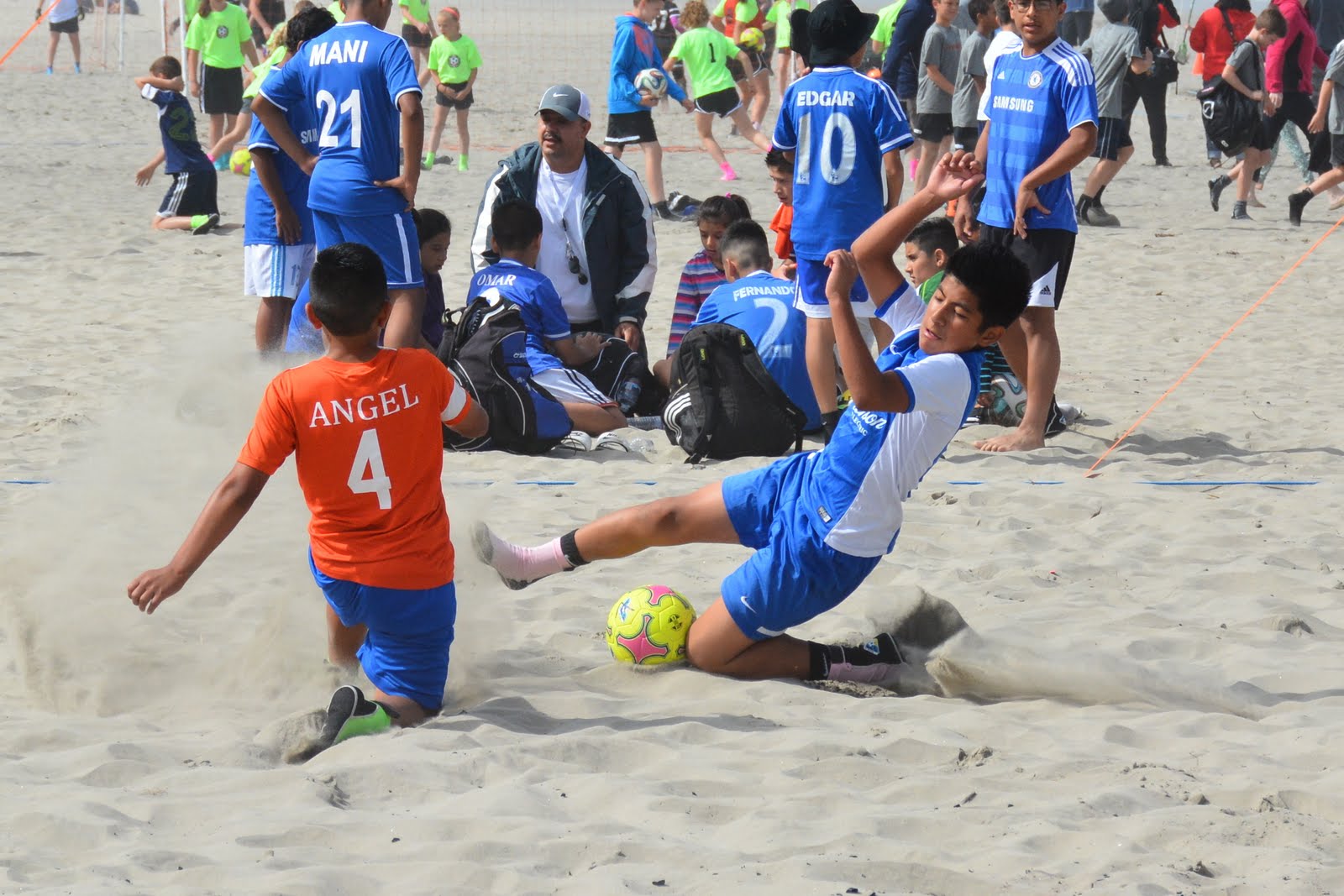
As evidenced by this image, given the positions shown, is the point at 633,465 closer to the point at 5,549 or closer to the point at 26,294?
the point at 5,549

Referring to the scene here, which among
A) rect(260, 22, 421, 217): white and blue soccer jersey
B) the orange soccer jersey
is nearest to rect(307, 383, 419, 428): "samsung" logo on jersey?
the orange soccer jersey

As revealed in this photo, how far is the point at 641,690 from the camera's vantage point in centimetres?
387

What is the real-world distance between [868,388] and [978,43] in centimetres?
Answer: 911

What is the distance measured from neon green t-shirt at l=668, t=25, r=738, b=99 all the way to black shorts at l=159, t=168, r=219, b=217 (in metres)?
4.74

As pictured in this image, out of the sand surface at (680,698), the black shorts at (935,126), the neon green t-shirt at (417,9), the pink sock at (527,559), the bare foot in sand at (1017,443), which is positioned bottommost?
the sand surface at (680,698)

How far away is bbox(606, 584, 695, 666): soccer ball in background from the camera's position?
13.0 feet

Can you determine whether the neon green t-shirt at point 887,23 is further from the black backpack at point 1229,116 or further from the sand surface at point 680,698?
the sand surface at point 680,698

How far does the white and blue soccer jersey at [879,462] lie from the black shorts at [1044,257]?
2.48 m

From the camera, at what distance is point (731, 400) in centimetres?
609

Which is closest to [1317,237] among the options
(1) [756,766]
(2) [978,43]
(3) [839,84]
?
(2) [978,43]

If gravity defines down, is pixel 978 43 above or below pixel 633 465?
above

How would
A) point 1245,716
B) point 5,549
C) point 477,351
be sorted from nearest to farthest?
point 1245,716 → point 5,549 → point 477,351

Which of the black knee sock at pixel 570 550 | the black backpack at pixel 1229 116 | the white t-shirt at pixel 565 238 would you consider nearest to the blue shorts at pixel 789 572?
the black knee sock at pixel 570 550

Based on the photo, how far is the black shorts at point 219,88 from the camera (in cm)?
1394
